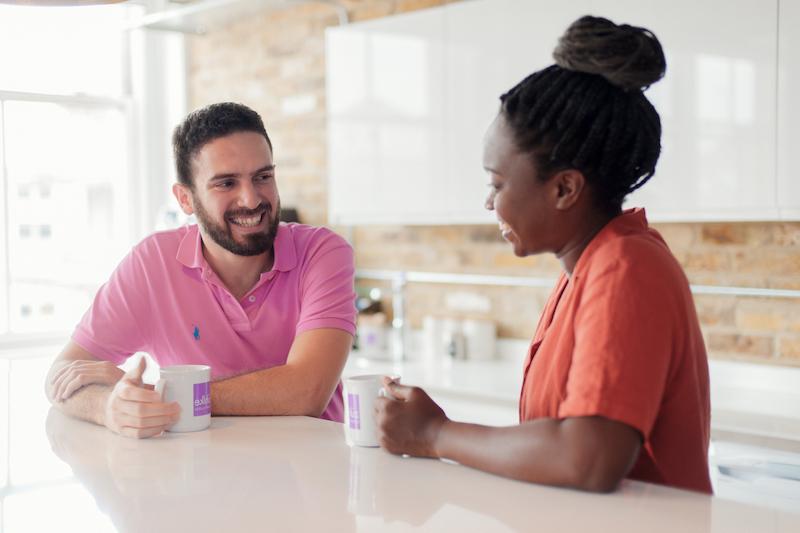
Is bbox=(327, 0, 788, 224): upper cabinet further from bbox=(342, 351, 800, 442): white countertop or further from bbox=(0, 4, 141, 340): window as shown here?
bbox=(0, 4, 141, 340): window

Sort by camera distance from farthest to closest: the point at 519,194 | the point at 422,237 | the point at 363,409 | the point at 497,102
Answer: the point at 422,237
the point at 497,102
the point at 363,409
the point at 519,194

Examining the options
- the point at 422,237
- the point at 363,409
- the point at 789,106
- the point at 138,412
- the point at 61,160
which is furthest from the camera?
the point at 61,160

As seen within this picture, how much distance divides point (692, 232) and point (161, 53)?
3094mm

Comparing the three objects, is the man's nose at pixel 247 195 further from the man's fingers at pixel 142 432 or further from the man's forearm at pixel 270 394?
the man's fingers at pixel 142 432

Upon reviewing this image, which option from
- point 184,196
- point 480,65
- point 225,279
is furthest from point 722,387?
point 184,196

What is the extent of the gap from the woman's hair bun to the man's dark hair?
37.4 inches

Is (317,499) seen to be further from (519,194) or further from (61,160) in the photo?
(61,160)

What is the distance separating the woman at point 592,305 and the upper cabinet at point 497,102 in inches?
54.3

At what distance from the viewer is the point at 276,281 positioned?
6.72 feet

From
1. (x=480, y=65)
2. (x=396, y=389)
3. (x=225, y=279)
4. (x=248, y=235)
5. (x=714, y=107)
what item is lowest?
(x=396, y=389)

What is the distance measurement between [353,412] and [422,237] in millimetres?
2446

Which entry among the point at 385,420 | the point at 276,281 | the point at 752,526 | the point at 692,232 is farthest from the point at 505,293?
the point at 752,526

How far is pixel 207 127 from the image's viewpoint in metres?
2.02

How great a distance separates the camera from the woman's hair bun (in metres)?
1.20
